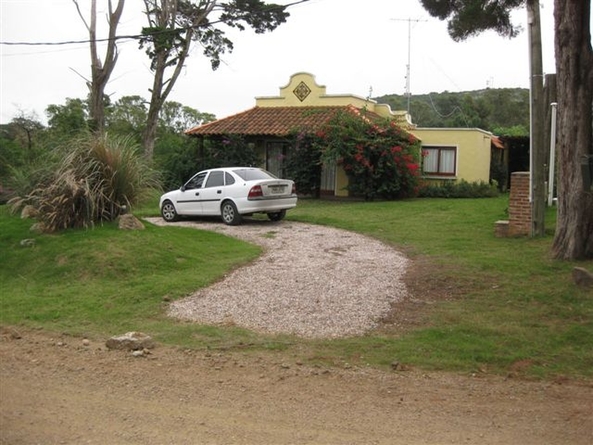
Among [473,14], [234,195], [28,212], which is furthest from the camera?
[234,195]

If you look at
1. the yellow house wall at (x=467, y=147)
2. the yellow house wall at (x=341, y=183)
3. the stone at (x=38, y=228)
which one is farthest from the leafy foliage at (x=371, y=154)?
the stone at (x=38, y=228)

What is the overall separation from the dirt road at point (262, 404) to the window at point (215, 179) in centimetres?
1097

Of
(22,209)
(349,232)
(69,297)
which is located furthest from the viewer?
(349,232)

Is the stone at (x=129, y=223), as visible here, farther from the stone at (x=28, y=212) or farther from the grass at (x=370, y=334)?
the stone at (x=28, y=212)

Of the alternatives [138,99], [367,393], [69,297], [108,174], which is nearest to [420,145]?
[108,174]

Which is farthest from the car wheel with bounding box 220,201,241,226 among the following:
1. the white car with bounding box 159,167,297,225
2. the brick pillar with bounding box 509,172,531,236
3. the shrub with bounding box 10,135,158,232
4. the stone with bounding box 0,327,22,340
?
the stone with bounding box 0,327,22,340

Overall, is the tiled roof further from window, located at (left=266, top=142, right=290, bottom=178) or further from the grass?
the grass

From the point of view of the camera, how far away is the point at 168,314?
8.37 meters

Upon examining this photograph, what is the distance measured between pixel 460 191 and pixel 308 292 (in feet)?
59.3

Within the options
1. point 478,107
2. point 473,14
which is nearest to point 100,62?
point 473,14

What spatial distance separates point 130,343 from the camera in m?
6.84

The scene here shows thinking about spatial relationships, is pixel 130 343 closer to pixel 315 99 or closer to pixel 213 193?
pixel 213 193

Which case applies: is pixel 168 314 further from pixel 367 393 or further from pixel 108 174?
pixel 108 174

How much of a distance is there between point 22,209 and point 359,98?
1747cm
